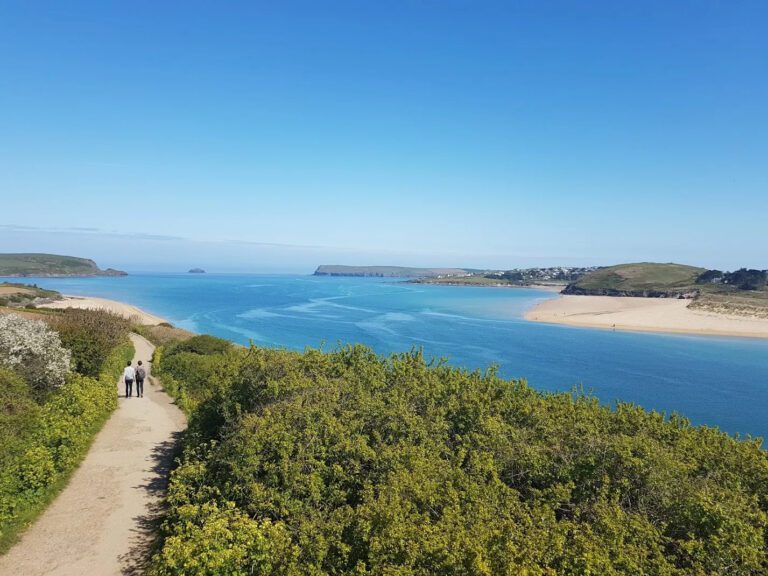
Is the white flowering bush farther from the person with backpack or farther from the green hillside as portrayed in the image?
the green hillside

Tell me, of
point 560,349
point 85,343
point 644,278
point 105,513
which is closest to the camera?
point 105,513

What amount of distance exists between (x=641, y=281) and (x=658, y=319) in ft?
254

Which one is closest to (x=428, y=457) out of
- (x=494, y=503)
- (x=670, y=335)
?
(x=494, y=503)

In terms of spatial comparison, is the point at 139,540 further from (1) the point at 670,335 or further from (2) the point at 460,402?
(1) the point at 670,335

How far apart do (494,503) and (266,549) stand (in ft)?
13.7

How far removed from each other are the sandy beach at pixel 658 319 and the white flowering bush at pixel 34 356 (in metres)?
84.5

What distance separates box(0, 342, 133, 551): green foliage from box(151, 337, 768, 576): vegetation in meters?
3.32

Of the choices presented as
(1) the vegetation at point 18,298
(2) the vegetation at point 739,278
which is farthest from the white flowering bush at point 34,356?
(2) the vegetation at point 739,278

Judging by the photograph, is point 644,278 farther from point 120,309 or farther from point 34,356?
point 34,356

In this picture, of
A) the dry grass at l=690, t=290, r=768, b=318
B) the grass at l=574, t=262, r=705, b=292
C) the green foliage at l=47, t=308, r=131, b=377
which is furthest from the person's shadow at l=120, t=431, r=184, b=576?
the grass at l=574, t=262, r=705, b=292

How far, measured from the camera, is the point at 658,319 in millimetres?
92938

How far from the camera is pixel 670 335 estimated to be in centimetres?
7706

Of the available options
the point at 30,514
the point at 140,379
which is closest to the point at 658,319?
the point at 140,379

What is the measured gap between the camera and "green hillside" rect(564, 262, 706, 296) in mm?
146500
